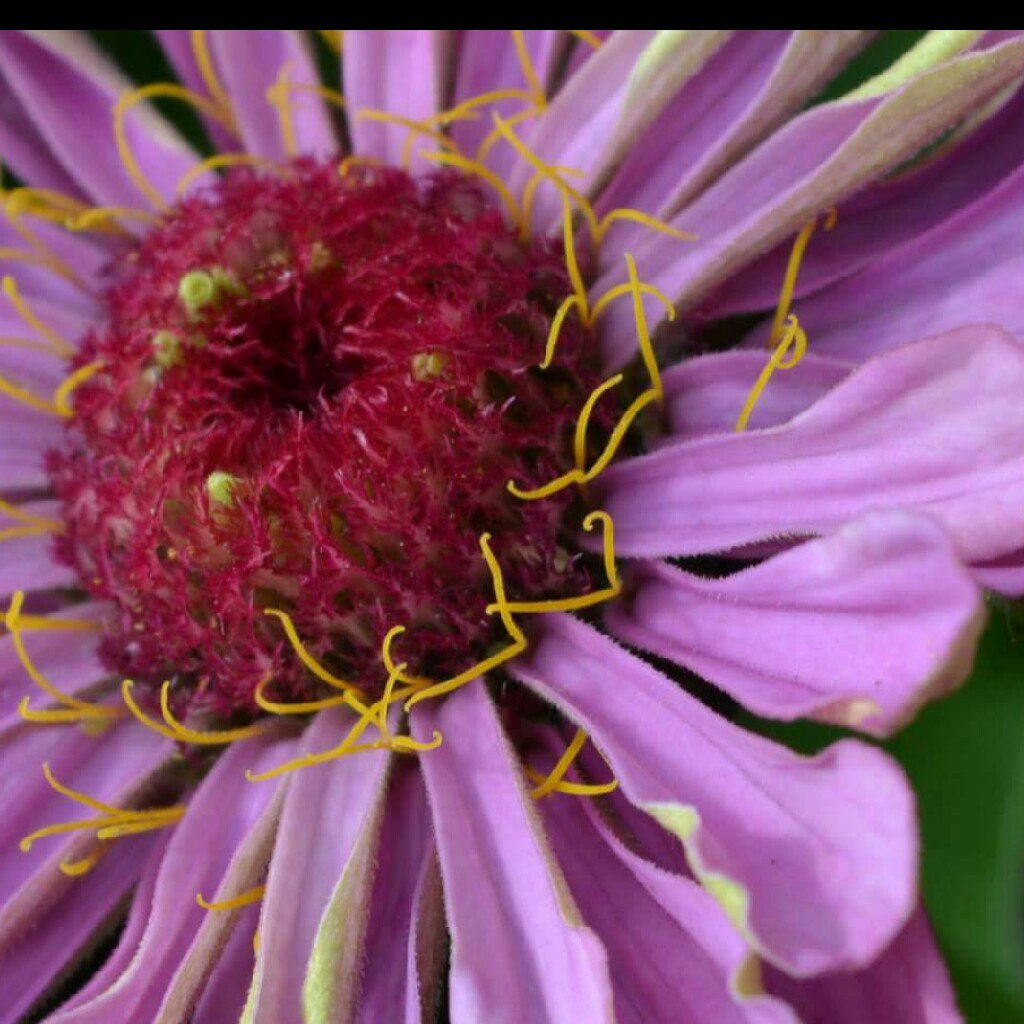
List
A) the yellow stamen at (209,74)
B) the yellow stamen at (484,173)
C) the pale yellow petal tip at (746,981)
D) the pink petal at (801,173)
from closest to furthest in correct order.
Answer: the pale yellow petal tip at (746,981) → the pink petal at (801,173) → the yellow stamen at (484,173) → the yellow stamen at (209,74)

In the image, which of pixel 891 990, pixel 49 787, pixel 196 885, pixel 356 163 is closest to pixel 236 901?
pixel 196 885

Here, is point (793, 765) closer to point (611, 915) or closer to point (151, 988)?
point (611, 915)

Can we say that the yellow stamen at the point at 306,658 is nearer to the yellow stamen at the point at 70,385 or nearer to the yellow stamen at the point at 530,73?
the yellow stamen at the point at 70,385

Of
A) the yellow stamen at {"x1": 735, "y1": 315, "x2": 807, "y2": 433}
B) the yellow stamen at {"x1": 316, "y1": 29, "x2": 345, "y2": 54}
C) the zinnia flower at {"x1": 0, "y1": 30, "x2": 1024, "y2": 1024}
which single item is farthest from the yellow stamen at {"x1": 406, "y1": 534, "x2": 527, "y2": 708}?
the yellow stamen at {"x1": 316, "y1": 29, "x2": 345, "y2": 54}

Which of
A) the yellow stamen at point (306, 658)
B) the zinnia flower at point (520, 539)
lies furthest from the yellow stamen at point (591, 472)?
the yellow stamen at point (306, 658)

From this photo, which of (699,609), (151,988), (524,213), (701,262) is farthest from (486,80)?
(151,988)

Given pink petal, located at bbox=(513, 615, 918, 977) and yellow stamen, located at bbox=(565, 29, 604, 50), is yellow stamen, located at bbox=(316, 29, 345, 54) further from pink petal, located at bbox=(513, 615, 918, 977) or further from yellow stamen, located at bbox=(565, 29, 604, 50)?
pink petal, located at bbox=(513, 615, 918, 977)
